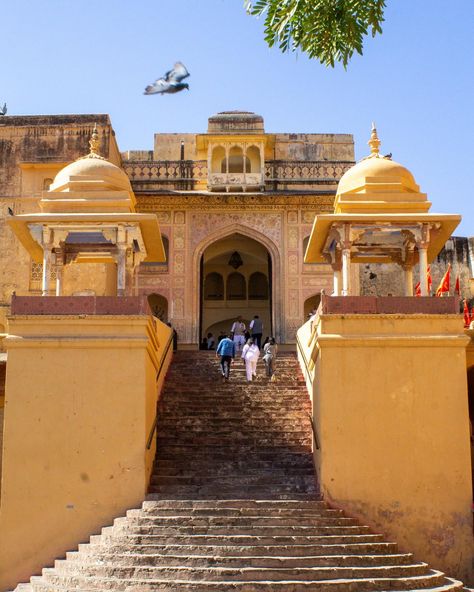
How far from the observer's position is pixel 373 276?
26.6 m

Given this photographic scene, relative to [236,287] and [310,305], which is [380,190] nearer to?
[310,305]

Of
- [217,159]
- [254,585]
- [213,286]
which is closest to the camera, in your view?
[254,585]

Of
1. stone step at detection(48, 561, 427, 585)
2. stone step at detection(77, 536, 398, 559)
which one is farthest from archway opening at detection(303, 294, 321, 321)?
stone step at detection(48, 561, 427, 585)

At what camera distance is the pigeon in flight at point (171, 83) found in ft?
Result: 48.3

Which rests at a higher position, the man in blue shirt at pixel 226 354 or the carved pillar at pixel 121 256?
the carved pillar at pixel 121 256

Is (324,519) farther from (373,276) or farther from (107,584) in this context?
(373,276)

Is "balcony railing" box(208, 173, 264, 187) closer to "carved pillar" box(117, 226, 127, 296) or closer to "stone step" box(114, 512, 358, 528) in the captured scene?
"carved pillar" box(117, 226, 127, 296)

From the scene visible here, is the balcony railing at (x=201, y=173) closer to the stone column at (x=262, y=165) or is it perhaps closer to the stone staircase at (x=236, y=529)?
the stone column at (x=262, y=165)

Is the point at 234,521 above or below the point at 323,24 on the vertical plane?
below

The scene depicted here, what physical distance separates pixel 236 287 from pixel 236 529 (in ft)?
51.7

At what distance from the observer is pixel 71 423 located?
14.5 meters

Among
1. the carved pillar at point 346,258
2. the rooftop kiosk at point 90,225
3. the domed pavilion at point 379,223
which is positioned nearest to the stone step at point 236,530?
the carved pillar at point 346,258

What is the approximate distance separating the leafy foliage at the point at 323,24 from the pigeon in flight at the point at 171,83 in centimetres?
609

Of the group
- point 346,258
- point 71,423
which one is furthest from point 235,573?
point 346,258
